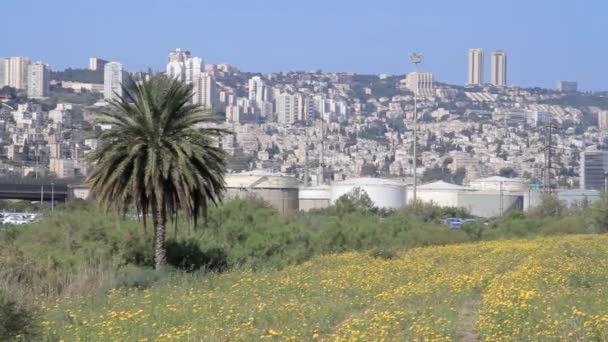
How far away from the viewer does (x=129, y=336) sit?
16.4m

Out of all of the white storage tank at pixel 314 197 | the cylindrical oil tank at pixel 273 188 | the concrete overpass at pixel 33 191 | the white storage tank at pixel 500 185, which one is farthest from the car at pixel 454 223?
the white storage tank at pixel 500 185

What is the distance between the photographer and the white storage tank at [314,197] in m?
104

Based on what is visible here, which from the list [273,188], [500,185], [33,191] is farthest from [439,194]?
[33,191]

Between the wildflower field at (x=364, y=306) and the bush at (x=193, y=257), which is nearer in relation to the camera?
the wildflower field at (x=364, y=306)

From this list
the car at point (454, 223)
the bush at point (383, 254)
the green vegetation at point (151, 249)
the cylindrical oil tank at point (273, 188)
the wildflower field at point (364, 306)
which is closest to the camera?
the wildflower field at point (364, 306)

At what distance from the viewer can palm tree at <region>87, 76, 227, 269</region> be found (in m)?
30.4

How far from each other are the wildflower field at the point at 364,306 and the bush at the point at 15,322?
582 mm

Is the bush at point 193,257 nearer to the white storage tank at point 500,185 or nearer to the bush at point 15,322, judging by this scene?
the bush at point 15,322

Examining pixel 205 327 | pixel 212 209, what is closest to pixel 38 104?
pixel 212 209

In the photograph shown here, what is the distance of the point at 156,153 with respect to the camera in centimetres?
3062

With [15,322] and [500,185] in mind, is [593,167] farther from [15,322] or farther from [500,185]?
[15,322]

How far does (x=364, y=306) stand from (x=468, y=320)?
3022 millimetres

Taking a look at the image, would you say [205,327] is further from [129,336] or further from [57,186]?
[57,186]

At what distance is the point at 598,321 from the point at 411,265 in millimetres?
16218
